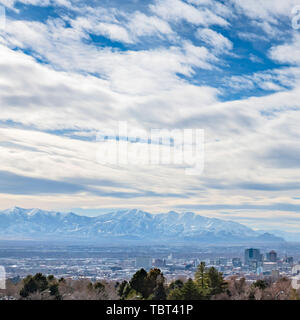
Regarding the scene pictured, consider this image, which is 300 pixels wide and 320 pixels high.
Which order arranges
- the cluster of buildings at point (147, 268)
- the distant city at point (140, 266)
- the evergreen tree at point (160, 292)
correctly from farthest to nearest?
the distant city at point (140, 266)
the cluster of buildings at point (147, 268)
the evergreen tree at point (160, 292)

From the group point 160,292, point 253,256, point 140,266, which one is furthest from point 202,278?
point 253,256

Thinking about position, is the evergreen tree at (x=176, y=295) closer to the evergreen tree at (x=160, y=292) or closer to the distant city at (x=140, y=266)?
the evergreen tree at (x=160, y=292)

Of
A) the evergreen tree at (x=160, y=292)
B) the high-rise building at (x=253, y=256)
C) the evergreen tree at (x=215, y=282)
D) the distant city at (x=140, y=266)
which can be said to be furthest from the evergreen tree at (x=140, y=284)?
the high-rise building at (x=253, y=256)

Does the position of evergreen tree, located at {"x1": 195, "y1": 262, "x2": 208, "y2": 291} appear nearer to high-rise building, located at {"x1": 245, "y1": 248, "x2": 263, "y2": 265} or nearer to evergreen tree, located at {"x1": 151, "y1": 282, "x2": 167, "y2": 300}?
evergreen tree, located at {"x1": 151, "y1": 282, "x2": 167, "y2": 300}

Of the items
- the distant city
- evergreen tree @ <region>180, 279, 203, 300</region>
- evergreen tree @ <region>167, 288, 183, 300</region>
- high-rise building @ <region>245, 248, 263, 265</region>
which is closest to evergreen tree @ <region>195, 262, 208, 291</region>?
evergreen tree @ <region>180, 279, 203, 300</region>

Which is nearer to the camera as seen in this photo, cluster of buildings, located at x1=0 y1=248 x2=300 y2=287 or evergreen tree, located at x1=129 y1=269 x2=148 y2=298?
evergreen tree, located at x1=129 y1=269 x2=148 y2=298

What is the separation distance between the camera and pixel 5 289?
17828mm

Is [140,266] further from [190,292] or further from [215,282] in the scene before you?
[190,292]

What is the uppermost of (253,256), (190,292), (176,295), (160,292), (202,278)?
(202,278)

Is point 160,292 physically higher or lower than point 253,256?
higher

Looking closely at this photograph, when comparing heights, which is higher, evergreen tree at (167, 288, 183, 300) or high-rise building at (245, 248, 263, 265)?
evergreen tree at (167, 288, 183, 300)

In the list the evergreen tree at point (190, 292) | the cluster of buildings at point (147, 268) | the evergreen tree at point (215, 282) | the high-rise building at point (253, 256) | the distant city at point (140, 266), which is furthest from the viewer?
the high-rise building at point (253, 256)

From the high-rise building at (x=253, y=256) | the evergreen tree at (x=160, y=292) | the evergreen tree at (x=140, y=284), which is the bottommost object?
the high-rise building at (x=253, y=256)
